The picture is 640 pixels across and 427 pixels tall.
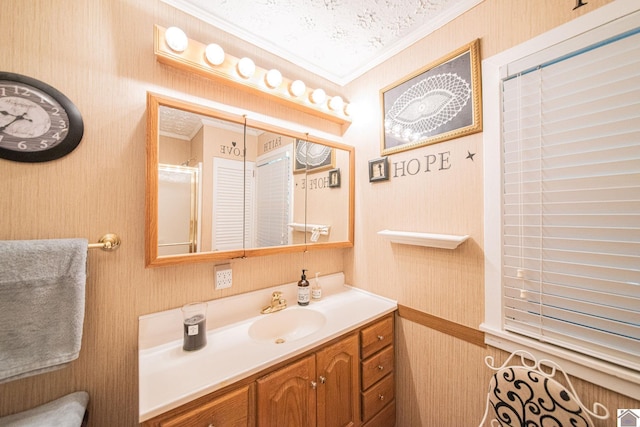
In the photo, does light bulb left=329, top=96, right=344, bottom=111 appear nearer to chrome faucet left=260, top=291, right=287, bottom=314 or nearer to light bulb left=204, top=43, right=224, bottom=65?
light bulb left=204, top=43, right=224, bottom=65

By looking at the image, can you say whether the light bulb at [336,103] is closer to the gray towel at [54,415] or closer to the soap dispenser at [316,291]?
the soap dispenser at [316,291]

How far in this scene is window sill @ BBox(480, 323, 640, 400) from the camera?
766 millimetres

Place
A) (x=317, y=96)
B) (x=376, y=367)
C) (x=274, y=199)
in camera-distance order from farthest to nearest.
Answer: (x=317, y=96) → (x=274, y=199) → (x=376, y=367)

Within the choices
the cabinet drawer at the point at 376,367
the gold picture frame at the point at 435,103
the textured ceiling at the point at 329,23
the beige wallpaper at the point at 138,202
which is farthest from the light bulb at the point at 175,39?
the cabinet drawer at the point at 376,367

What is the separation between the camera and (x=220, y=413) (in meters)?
0.81

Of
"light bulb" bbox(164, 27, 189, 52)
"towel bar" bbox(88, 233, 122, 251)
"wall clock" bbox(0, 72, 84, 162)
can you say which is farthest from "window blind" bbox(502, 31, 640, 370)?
"wall clock" bbox(0, 72, 84, 162)

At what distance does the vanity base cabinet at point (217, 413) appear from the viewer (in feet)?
2.38

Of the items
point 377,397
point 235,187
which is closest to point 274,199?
point 235,187

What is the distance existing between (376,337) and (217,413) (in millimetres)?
855

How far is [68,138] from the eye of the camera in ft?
2.94

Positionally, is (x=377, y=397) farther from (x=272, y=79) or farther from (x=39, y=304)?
(x=272, y=79)

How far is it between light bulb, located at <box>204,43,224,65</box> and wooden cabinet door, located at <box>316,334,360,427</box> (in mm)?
1498

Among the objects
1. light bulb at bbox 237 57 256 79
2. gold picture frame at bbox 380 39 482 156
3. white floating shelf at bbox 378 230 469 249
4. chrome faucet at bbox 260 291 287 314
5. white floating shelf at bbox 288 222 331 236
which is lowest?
chrome faucet at bbox 260 291 287 314

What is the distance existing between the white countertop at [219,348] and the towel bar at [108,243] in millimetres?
342
